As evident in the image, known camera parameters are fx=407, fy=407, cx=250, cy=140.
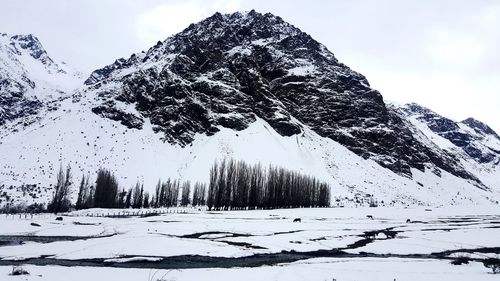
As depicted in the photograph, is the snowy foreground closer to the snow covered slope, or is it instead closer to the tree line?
the tree line

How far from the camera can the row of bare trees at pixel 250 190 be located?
10688cm

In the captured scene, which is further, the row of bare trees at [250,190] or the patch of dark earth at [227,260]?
the row of bare trees at [250,190]

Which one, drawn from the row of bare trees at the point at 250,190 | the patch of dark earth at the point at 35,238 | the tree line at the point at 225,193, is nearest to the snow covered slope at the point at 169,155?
the tree line at the point at 225,193

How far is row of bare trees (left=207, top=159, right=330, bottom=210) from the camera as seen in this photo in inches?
4208

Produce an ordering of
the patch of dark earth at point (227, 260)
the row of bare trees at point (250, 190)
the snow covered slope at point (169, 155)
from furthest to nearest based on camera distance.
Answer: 1. the snow covered slope at point (169, 155)
2. the row of bare trees at point (250, 190)
3. the patch of dark earth at point (227, 260)

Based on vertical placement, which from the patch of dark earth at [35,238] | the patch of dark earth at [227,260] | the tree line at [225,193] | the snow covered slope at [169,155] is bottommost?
the patch of dark earth at [35,238]

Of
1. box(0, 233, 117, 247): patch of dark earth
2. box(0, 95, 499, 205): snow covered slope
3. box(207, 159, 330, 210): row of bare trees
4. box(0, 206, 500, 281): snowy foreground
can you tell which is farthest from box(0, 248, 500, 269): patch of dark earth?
box(0, 95, 499, 205): snow covered slope

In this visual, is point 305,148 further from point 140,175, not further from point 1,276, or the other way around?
point 1,276

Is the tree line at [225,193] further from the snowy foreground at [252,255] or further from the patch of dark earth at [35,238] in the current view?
the snowy foreground at [252,255]

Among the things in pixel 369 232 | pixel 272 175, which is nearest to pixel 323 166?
pixel 272 175

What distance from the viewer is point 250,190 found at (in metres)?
113

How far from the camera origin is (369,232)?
49.1 meters

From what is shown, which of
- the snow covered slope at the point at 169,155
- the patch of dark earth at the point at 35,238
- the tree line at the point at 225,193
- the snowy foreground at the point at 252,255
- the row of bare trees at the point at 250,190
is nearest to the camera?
the snowy foreground at the point at 252,255

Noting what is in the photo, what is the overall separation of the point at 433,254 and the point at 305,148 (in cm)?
14973
